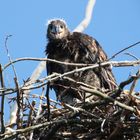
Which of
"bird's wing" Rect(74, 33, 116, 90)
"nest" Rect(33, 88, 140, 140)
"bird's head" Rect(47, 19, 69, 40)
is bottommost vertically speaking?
"nest" Rect(33, 88, 140, 140)

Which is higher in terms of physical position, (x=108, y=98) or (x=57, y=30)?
(x=57, y=30)

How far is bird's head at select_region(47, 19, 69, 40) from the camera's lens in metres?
7.75

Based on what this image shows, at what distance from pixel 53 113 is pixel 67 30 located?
2544 mm

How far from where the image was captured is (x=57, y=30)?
7.96 meters

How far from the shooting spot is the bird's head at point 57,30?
775 cm

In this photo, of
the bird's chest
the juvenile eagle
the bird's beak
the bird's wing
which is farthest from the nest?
the bird's beak

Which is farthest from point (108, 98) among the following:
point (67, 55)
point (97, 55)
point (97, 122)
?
point (67, 55)

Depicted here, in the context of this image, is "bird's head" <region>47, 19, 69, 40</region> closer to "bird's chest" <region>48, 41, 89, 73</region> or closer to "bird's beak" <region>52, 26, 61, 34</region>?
"bird's beak" <region>52, 26, 61, 34</region>

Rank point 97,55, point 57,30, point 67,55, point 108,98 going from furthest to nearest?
point 57,30 → point 67,55 → point 97,55 → point 108,98

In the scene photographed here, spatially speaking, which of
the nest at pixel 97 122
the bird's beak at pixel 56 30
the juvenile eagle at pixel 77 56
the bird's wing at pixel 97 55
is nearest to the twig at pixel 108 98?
the nest at pixel 97 122

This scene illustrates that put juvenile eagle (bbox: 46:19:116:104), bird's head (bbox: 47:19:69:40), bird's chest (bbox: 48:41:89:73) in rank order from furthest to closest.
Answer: bird's head (bbox: 47:19:69:40)
bird's chest (bbox: 48:41:89:73)
juvenile eagle (bbox: 46:19:116:104)

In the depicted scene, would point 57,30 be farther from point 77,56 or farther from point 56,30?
point 77,56

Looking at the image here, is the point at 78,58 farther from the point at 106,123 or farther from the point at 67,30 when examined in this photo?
the point at 106,123

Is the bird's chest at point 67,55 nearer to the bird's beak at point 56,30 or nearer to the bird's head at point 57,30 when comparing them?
the bird's head at point 57,30
